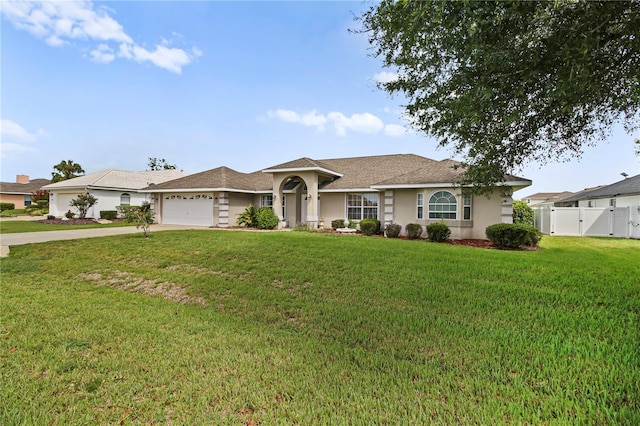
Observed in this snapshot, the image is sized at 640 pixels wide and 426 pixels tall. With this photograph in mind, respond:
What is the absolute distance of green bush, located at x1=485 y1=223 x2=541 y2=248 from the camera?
12688mm

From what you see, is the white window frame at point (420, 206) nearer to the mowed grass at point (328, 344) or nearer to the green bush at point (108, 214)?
the mowed grass at point (328, 344)

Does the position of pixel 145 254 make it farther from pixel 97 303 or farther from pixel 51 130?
pixel 51 130

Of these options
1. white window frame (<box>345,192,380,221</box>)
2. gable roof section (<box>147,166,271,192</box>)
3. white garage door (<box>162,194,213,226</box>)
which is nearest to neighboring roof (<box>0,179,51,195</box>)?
gable roof section (<box>147,166,271,192</box>)

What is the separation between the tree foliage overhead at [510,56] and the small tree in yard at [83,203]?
29563 mm

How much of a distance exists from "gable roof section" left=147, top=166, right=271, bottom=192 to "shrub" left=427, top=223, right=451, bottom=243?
12850 mm

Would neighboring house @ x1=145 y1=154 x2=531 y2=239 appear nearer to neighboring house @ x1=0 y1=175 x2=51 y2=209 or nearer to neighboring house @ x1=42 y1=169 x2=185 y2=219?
neighboring house @ x1=42 y1=169 x2=185 y2=219

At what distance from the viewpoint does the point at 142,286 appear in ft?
25.5

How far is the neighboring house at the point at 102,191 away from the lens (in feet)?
93.2

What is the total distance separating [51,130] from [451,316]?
22.0 metres

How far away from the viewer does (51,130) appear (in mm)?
17094

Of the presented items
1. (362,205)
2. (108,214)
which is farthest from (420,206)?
(108,214)

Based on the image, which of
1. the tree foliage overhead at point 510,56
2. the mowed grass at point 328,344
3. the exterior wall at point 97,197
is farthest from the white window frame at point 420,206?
the exterior wall at point 97,197

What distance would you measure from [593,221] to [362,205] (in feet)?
45.9

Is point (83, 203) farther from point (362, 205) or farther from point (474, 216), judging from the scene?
point (474, 216)
